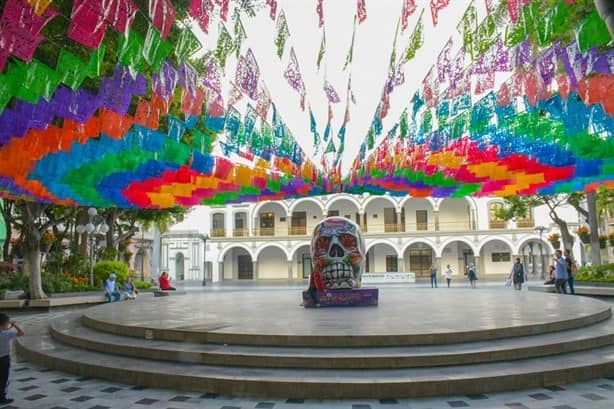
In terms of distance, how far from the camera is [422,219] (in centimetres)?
3284

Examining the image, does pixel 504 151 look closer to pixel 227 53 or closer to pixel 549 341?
pixel 549 341

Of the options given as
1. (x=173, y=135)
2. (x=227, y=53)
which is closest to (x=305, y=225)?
(x=173, y=135)

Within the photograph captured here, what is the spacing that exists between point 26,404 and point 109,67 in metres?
6.27

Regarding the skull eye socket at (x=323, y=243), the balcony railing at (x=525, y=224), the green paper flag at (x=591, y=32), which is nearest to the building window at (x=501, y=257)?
the balcony railing at (x=525, y=224)

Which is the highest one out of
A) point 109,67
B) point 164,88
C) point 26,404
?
point 109,67

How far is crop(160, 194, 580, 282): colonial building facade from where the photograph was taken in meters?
31.0

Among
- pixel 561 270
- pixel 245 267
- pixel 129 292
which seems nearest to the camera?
pixel 561 270

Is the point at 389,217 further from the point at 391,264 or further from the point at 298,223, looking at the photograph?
the point at 298,223

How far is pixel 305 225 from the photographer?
34.6 m

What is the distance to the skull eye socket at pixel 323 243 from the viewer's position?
951 cm

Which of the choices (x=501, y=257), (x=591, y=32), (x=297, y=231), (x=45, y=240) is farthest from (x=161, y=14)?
(x=501, y=257)

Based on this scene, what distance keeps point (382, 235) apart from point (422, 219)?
11.0 feet

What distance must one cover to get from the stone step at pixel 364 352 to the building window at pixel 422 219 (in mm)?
26385

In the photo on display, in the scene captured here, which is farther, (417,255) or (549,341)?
(417,255)
